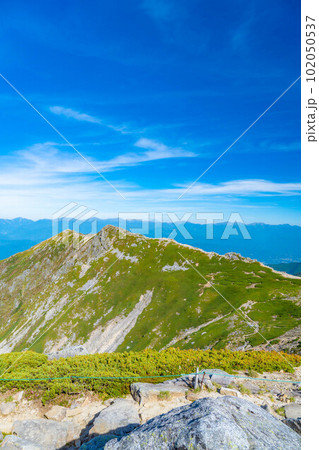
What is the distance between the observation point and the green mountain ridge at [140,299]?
67.0 metres

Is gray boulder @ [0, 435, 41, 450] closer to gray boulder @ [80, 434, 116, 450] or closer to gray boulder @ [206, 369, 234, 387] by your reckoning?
gray boulder @ [80, 434, 116, 450]

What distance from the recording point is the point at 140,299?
10575 centimetres

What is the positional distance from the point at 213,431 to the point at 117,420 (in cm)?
944

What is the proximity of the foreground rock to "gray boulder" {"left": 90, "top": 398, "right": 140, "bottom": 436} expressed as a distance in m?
6.77

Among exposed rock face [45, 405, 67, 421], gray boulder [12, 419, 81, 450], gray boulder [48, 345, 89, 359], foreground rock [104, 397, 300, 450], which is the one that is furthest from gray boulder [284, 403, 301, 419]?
gray boulder [48, 345, 89, 359]

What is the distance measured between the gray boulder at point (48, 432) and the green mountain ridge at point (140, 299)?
41.1m

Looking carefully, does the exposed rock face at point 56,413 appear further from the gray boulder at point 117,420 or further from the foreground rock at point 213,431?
the foreground rock at point 213,431

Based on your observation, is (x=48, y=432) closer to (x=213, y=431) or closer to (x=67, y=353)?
(x=213, y=431)

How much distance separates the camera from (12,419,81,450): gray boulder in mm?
13398

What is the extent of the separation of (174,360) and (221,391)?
18.7ft

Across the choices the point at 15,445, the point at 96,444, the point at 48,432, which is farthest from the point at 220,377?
the point at 15,445

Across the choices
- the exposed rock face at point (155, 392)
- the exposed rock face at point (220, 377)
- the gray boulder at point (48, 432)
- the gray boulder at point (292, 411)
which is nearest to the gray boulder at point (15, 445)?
the gray boulder at point (48, 432)
